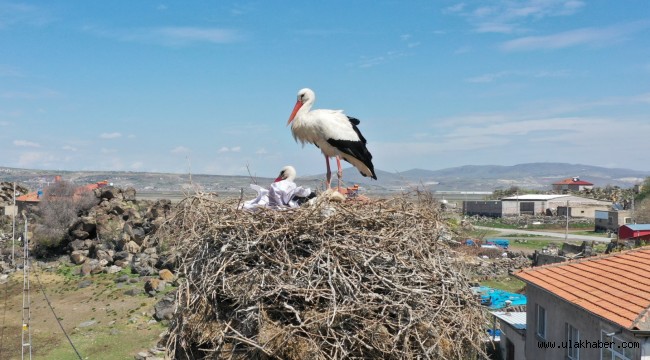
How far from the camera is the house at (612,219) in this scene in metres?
55.2

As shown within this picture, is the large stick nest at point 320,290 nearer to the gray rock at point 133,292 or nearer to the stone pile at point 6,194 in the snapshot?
the gray rock at point 133,292

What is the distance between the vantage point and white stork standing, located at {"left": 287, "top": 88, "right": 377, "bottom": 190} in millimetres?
7492

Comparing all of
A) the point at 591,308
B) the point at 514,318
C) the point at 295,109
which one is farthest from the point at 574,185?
the point at 295,109

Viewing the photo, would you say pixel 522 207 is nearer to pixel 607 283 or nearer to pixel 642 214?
pixel 642 214

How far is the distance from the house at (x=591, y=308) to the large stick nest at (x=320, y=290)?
5639 mm

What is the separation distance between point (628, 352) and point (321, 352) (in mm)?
7472

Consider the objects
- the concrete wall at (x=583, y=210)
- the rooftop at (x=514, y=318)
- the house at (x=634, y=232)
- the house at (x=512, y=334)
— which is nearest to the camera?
the house at (x=512, y=334)

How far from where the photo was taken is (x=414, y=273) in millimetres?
5547

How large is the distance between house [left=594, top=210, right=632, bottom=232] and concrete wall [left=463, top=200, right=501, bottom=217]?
22623 millimetres

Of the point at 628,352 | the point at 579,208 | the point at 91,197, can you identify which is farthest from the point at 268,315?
the point at 579,208

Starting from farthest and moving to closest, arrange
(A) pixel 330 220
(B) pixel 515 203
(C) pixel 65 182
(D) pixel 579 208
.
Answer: (B) pixel 515 203
(D) pixel 579 208
(C) pixel 65 182
(A) pixel 330 220

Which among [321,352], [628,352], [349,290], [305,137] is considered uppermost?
[305,137]

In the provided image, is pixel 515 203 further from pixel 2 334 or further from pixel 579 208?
pixel 2 334

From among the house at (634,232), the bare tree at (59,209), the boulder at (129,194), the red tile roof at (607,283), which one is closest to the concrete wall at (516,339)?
the red tile roof at (607,283)
